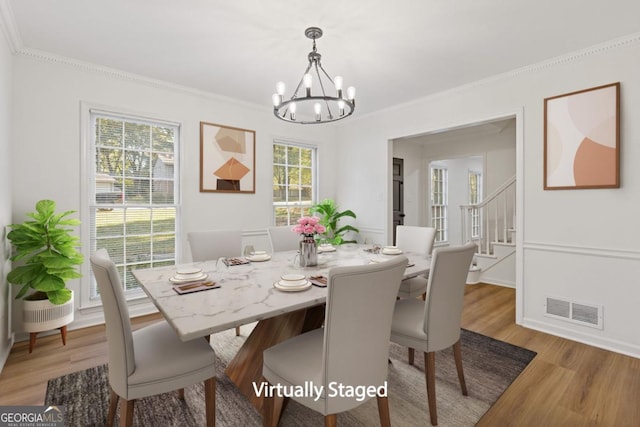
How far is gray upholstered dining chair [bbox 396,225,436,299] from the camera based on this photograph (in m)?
2.71

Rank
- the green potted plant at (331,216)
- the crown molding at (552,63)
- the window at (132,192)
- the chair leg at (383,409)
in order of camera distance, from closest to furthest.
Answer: the chair leg at (383,409) < the crown molding at (552,63) < the window at (132,192) < the green potted plant at (331,216)

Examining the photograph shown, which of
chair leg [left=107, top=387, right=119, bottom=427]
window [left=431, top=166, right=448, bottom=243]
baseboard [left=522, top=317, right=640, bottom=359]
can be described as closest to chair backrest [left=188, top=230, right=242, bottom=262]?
chair leg [left=107, top=387, right=119, bottom=427]

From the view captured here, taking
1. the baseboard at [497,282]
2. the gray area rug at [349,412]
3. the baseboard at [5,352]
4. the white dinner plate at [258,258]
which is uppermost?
the white dinner plate at [258,258]

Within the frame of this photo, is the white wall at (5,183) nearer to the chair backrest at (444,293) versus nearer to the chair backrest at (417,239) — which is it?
the chair backrest at (444,293)

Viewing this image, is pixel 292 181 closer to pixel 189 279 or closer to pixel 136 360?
pixel 189 279

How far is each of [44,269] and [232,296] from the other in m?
2.02

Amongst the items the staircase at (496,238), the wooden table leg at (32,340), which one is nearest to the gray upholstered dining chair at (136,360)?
the wooden table leg at (32,340)

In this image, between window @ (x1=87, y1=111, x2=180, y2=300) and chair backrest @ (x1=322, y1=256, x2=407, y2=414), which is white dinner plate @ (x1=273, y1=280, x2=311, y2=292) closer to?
chair backrest @ (x1=322, y1=256, x2=407, y2=414)

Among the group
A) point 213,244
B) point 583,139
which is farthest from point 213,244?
point 583,139

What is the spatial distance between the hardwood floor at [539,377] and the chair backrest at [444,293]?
1.75 feet

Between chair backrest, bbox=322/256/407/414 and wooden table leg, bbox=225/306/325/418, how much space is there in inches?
27.1

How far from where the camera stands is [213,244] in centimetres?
285

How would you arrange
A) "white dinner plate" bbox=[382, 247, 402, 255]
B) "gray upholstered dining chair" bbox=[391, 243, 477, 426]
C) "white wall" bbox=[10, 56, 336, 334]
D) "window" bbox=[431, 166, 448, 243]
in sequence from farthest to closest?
1. "window" bbox=[431, 166, 448, 243]
2. "white wall" bbox=[10, 56, 336, 334]
3. "white dinner plate" bbox=[382, 247, 402, 255]
4. "gray upholstered dining chair" bbox=[391, 243, 477, 426]

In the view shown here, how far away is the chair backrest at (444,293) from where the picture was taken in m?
1.72
